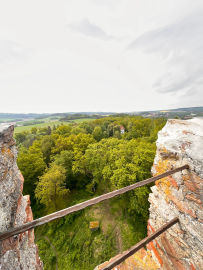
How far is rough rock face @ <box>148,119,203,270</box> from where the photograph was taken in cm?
306

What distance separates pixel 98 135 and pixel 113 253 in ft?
78.5

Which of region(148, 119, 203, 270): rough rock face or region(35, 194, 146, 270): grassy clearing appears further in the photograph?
region(35, 194, 146, 270): grassy clearing

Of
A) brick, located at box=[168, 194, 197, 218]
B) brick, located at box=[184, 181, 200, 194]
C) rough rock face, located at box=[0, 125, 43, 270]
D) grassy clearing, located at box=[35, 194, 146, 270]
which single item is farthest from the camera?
grassy clearing, located at box=[35, 194, 146, 270]

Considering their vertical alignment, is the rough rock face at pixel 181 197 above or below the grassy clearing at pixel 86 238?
above

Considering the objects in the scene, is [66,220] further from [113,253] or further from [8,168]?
[8,168]

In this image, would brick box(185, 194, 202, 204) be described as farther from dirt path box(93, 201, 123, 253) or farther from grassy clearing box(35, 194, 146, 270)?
dirt path box(93, 201, 123, 253)

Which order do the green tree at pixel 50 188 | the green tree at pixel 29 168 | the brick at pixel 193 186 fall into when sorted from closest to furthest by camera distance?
the brick at pixel 193 186
the green tree at pixel 50 188
the green tree at pixel 29 168

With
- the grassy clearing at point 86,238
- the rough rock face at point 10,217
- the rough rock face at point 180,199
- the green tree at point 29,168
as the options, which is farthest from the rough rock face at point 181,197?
the green tree at point 29,168

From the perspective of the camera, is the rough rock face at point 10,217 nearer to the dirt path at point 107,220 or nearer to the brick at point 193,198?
the brick at point 193,198

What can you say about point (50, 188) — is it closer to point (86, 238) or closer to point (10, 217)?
point (86, 238)

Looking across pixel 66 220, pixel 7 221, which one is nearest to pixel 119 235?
pixel 66 220

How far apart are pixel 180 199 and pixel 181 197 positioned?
0.09 metres

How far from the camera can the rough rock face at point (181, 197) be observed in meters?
3.06

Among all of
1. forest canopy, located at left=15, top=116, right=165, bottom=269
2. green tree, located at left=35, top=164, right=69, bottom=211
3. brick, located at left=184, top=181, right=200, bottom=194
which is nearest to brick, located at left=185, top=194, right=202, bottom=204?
brick, located at left=184, top=181, right=200, bottom=194
